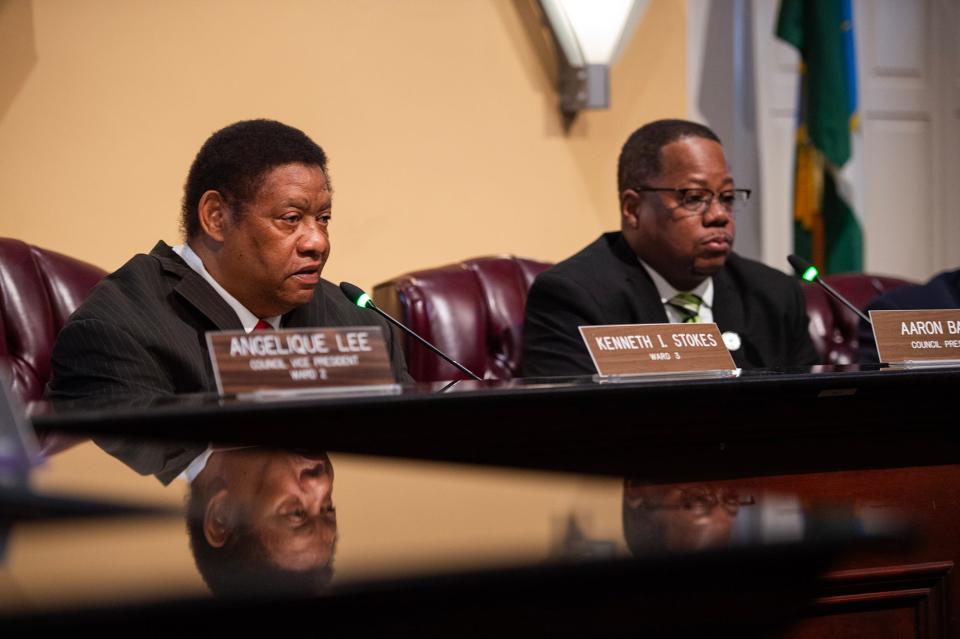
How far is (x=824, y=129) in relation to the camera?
13.8 ft

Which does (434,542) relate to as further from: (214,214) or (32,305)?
(32,305)

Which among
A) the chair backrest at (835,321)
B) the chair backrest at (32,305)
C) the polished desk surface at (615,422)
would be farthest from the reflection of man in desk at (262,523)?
the chair backrest at (835,321)

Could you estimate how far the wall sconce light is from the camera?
12.0 feet

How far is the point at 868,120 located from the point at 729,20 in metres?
0.72

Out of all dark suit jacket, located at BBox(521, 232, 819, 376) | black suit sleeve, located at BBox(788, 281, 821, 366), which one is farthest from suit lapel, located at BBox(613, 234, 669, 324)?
black suit sleeve, located at BBox(788, 281, 821, 366)

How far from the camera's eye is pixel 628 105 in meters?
3.85

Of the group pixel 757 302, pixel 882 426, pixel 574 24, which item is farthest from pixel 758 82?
pixel 882 426

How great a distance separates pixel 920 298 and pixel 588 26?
130 cm

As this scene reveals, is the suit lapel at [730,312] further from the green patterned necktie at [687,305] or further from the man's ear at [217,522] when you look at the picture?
the man's ear at [217,522]

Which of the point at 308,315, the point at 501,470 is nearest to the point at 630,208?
the point at 308,315

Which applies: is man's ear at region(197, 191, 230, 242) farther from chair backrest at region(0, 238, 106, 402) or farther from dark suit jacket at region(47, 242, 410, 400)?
chair backrest at region(0, 238, 106, 402)

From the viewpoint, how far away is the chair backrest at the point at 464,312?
2.85 metres

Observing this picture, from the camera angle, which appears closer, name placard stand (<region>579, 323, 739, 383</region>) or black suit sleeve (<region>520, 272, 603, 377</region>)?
name placard stand (<region>579, 323, 739, 383</region>)

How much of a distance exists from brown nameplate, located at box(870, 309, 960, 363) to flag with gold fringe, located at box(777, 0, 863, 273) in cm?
222
